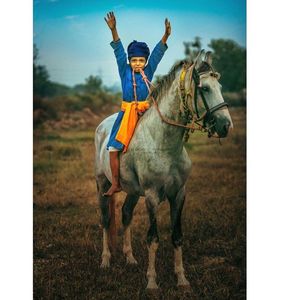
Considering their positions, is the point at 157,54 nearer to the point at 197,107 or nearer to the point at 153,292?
the point at 197,107

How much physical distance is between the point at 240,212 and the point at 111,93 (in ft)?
5.05

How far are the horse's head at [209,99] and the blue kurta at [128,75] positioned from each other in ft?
1.52

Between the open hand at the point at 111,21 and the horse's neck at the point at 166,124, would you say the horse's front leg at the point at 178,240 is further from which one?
the open hand at the point at 111,21

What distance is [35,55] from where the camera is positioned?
6328 millimetres

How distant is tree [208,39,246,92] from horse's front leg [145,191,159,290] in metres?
1.20

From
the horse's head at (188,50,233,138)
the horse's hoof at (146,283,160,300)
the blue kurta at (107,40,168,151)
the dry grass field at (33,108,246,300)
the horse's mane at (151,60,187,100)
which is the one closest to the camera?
the horse's head at (188,50,233,138)

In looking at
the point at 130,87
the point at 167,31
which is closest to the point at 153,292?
the point at 130,87

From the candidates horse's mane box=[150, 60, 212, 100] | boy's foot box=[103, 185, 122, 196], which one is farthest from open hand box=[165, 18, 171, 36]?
boy's foot box=[103, 185, 122, 196]

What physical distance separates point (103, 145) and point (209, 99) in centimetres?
115

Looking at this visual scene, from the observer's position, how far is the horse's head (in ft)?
18.2

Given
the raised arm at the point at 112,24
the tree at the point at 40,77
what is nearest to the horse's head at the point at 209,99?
the raised arm at the point at 112,24

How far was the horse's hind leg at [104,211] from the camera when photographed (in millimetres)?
6203

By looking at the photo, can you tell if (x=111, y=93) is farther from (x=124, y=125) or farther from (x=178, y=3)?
(x=178, y=3)

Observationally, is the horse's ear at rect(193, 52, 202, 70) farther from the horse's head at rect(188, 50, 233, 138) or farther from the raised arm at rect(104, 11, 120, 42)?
the raised arm at rect(104, 11, 120, 42)
